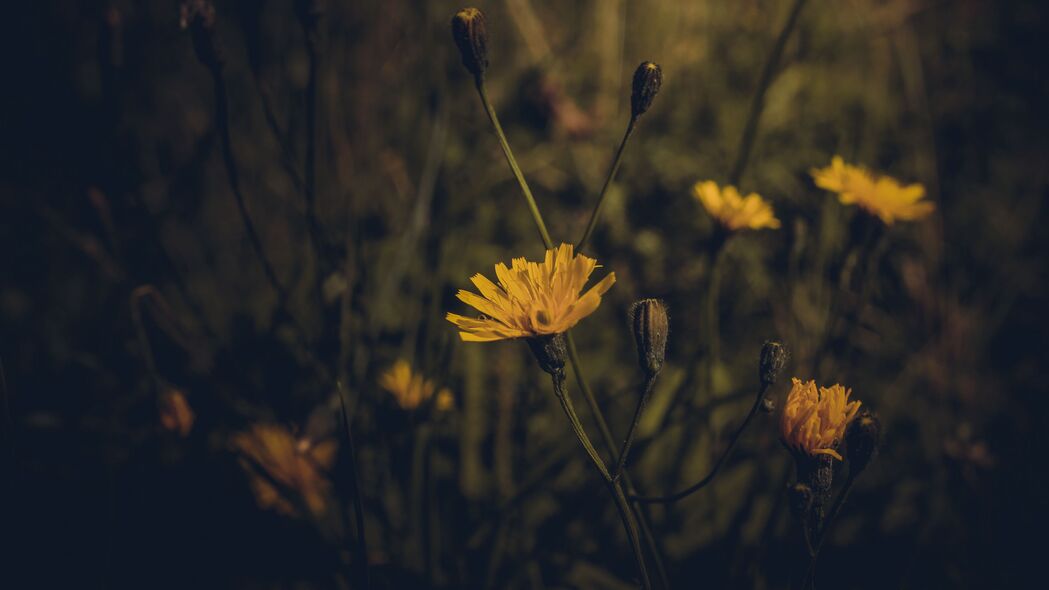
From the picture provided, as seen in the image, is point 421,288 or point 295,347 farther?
point 421,288

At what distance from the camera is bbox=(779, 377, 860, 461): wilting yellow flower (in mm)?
744

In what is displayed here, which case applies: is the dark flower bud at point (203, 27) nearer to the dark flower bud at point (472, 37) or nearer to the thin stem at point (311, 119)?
the thin stem at point (311, 119)

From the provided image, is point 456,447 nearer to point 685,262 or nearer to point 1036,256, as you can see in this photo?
point 685,262

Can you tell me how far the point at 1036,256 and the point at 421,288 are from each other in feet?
5.78

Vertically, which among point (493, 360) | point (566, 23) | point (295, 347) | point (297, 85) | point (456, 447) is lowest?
point (456, 447)

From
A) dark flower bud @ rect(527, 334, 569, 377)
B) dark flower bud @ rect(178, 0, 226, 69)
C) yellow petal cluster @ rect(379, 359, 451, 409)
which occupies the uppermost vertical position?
dark flower bud @ rect(178, 0, 226, 69)

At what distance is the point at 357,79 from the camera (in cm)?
197

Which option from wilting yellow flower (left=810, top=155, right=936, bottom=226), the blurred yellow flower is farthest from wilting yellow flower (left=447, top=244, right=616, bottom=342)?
wilting yellow flower (left=810, top=155, right=936, bottom=226)

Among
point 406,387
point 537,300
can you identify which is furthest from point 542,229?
point 406,387

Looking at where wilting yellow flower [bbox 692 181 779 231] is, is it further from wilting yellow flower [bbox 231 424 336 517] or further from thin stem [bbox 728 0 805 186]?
wilting yellow flower [bbox 231 424 336 517]

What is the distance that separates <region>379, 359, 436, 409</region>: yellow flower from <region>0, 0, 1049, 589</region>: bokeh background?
0.18 ft

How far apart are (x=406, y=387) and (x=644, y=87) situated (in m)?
0.72

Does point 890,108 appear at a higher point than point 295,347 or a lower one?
higher

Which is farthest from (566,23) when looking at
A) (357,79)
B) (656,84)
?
(656,84)
